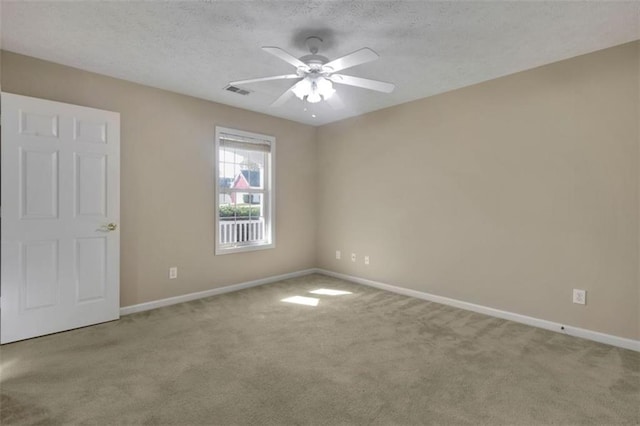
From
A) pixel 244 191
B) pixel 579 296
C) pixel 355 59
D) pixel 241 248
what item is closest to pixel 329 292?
pixel 241 248

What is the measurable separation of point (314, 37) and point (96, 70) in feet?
7.53

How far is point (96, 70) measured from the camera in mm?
3215

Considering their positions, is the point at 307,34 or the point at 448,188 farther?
the point at 448,188

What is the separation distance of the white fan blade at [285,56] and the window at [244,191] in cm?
213

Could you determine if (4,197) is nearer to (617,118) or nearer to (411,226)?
(411,226)

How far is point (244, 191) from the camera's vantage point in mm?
4621

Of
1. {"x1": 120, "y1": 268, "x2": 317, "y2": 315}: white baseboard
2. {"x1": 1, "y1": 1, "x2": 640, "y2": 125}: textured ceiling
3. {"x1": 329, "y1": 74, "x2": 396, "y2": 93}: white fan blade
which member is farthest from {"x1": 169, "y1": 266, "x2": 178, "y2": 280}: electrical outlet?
{"x1": 329, "y1": 74, "x2": 396, "y2": 93}: white fan blade

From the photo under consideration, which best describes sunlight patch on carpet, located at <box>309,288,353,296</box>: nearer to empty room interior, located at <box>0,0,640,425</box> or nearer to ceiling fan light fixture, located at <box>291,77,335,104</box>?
empty room interior, located at <box>0,0,640,425</box>

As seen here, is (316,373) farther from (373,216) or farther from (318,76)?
(373,216)

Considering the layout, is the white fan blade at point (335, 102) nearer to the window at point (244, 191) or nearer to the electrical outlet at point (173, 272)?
the window at point (244, 191)

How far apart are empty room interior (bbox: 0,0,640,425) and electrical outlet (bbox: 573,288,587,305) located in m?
0.01

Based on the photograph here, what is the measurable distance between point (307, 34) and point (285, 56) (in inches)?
16.0

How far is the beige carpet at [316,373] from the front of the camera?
186 cm

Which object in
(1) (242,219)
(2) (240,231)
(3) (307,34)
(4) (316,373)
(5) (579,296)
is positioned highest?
(3) (307,34)
